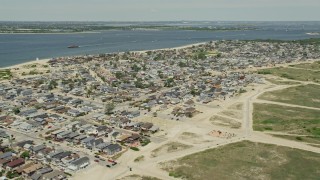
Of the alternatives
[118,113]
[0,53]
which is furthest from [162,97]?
[0,53]

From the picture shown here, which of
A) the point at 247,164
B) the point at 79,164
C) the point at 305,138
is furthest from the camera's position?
the point at 305,138

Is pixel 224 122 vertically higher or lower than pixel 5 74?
lower

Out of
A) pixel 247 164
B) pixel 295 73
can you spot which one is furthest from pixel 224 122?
pixel 295 73

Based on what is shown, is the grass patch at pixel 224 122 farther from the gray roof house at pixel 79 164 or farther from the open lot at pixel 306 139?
the gray roof house at pixel 79 164

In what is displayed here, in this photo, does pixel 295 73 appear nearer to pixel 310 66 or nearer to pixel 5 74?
pixel 310 66

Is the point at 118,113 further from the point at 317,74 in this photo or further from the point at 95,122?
the point at 317,74

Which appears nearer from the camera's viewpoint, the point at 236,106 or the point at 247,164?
the point at 247,164

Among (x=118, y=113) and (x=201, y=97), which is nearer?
(x=118, y=113)
